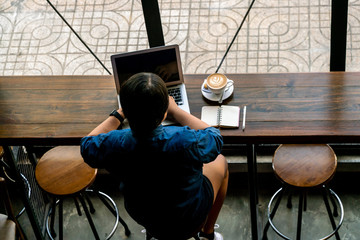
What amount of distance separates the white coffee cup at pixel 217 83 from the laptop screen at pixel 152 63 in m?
0.18

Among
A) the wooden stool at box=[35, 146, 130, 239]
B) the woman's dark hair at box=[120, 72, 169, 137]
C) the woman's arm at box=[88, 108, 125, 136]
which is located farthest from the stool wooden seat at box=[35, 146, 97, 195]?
the woman's dark hair at box=[120, 72, 169, 137]

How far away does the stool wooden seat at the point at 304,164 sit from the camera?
8.37 ft

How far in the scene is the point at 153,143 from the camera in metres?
1.87

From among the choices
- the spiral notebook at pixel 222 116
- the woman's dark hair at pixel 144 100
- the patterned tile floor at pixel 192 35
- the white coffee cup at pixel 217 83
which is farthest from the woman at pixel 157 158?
the patterned tile floor at pixel 192 35

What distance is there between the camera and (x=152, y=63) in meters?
2.52

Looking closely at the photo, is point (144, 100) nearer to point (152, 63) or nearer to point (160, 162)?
point (160, 162)

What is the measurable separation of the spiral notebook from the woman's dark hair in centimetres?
57

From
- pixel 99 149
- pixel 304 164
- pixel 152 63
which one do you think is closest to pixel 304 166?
pixel 304 164

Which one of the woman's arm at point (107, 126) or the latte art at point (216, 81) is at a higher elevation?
the latte art at point (216, 81)

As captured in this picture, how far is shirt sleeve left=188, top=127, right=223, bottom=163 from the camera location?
74.9 inches

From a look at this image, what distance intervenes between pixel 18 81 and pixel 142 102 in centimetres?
124

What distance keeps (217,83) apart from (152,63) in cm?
38

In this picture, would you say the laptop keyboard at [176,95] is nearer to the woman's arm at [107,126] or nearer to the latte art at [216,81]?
the latte art at [216,81]

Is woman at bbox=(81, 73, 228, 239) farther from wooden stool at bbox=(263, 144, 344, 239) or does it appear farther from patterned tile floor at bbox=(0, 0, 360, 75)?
patterned tile floor at bbox=(0, 0, 360, 75)
